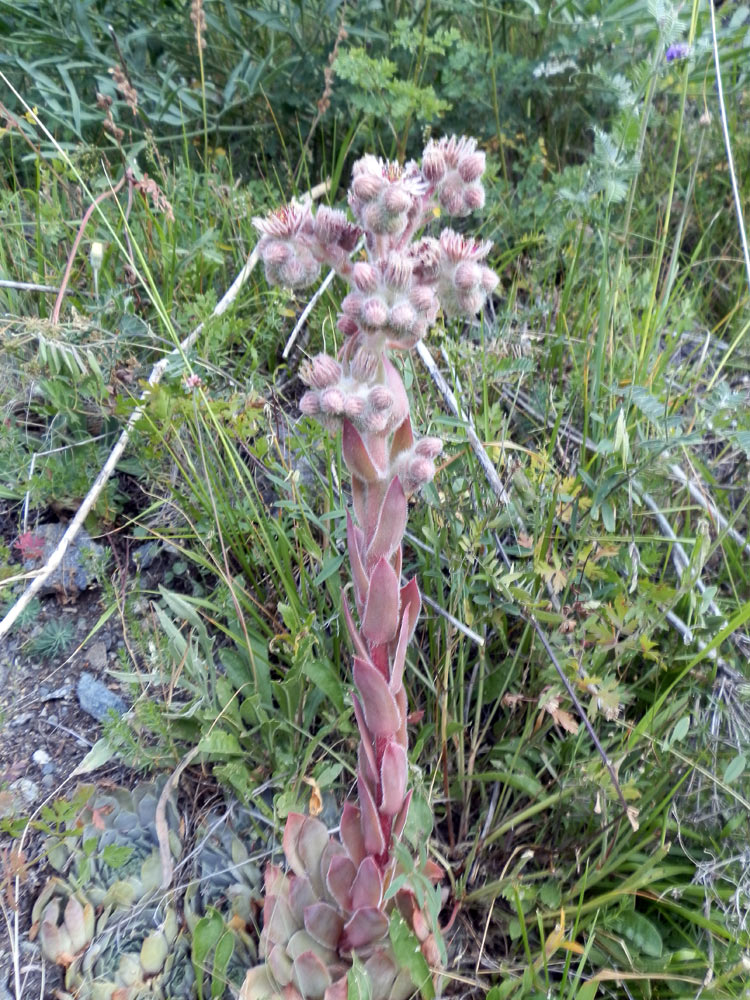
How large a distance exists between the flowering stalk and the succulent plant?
0.13m

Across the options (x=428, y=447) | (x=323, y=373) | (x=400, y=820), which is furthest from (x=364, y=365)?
(x=400, y=820)

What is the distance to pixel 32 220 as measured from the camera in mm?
2461

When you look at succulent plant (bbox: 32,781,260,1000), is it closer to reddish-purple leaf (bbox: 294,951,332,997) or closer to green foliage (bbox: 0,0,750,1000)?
green foliage (bbox: 0,0,750,1000)

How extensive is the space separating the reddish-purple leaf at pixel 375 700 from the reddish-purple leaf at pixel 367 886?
247mm

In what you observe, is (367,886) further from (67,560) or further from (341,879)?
(67,560)

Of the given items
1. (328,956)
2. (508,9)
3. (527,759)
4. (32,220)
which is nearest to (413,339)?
(527,759)

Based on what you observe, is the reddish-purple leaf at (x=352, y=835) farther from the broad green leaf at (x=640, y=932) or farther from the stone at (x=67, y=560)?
the stone at (x=67, y=560)

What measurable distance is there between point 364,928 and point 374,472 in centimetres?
85

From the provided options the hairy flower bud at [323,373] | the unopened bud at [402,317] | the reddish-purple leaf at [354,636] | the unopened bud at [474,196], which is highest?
the unopened bud at [474,196]

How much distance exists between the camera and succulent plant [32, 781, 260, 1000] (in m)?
1.34

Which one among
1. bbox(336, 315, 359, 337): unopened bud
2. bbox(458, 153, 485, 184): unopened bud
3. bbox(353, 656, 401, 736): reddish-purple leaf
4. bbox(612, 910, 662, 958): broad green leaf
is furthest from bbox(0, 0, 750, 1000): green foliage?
bbox(458, 153, 485, 184): unopened bud

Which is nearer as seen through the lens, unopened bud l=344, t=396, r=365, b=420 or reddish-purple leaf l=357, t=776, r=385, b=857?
unopened bud l=344, t=396, r=365, b=420

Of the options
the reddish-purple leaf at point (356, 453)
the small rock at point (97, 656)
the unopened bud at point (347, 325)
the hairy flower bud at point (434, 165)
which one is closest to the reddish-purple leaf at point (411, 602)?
the reddish-purple leaf at point (356, 453)

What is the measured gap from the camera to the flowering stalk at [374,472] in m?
A: 1.06
